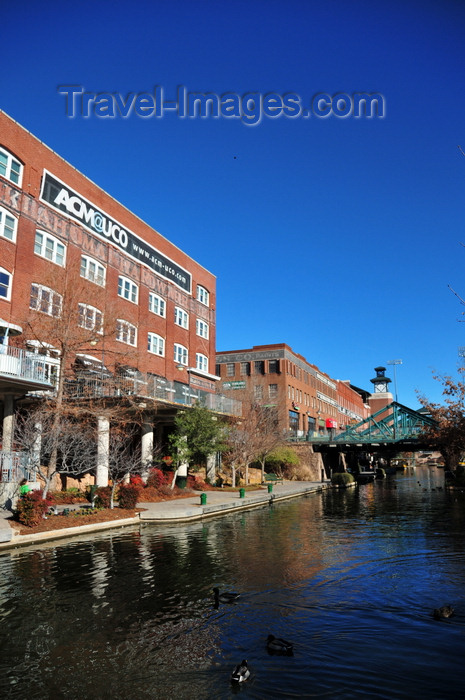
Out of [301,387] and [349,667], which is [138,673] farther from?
[301,387]

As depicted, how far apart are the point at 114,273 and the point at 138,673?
31082 millimetres

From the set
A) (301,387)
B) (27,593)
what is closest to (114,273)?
(27,593)

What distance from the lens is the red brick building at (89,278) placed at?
28.0m

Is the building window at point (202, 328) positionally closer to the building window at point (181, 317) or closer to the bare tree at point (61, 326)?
the building window at point (181, 317)

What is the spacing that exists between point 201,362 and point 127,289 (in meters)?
12.4

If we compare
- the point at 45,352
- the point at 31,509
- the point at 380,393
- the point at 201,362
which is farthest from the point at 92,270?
the point at 380,393

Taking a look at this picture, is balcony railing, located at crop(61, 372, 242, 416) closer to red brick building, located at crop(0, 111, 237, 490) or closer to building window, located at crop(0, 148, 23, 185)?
red brick building, located at crop(0, 111, 237, 490)

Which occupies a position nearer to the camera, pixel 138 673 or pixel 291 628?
pixel 138 673

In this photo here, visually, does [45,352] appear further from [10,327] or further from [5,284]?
[5,284]

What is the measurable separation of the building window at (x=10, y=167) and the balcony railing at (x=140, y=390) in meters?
11.5

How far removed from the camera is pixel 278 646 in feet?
29.5

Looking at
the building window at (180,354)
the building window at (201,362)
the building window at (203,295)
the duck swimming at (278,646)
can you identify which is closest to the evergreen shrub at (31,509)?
the duck swimming at (278,646)

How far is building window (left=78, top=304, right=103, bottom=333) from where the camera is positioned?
27881 millimetres

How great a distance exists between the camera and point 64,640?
966 centimetres
